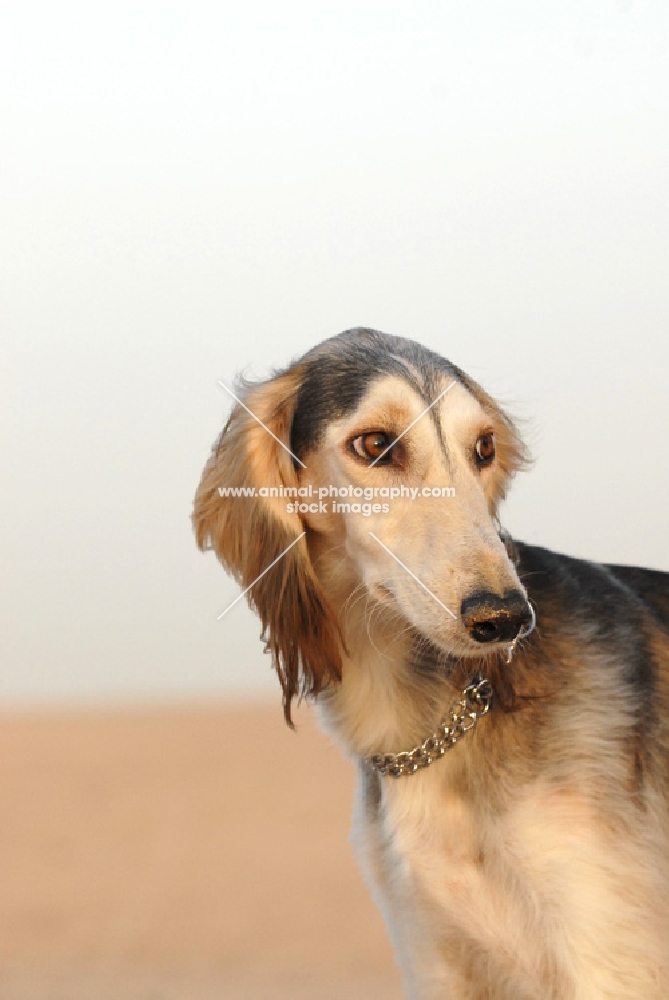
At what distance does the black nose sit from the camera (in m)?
2.33

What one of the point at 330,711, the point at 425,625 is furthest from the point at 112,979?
the point at 425,625

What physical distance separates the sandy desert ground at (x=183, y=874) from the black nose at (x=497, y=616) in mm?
827

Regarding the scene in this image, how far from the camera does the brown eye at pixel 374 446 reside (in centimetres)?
272

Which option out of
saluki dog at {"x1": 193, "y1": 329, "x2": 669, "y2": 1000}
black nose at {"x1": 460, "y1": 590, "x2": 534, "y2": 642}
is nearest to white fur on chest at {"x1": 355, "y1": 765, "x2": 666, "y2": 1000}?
saluki dog at {"x1": 193, "y1": 329, "x2": 669, "y2": 1000}

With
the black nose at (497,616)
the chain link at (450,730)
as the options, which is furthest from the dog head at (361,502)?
the chain link at (450,730)

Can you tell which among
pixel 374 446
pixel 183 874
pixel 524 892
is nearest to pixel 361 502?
pixel 374 446

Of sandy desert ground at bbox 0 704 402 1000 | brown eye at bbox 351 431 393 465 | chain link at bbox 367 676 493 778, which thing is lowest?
sandy desert ground at bbox 0 704 402 1000

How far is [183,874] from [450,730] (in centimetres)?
1099

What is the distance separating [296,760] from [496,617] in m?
18.2

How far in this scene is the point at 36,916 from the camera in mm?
11305

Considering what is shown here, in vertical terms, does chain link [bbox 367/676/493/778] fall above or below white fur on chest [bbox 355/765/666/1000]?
above

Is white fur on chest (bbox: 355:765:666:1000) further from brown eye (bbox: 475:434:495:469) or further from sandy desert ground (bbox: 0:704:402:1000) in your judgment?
brown eye (bbox: 475:434:495:469)

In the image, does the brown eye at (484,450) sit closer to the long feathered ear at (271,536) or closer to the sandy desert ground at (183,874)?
the long feathered ear at (271,536)

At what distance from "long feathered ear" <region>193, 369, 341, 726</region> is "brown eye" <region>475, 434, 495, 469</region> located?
0.48 meters
